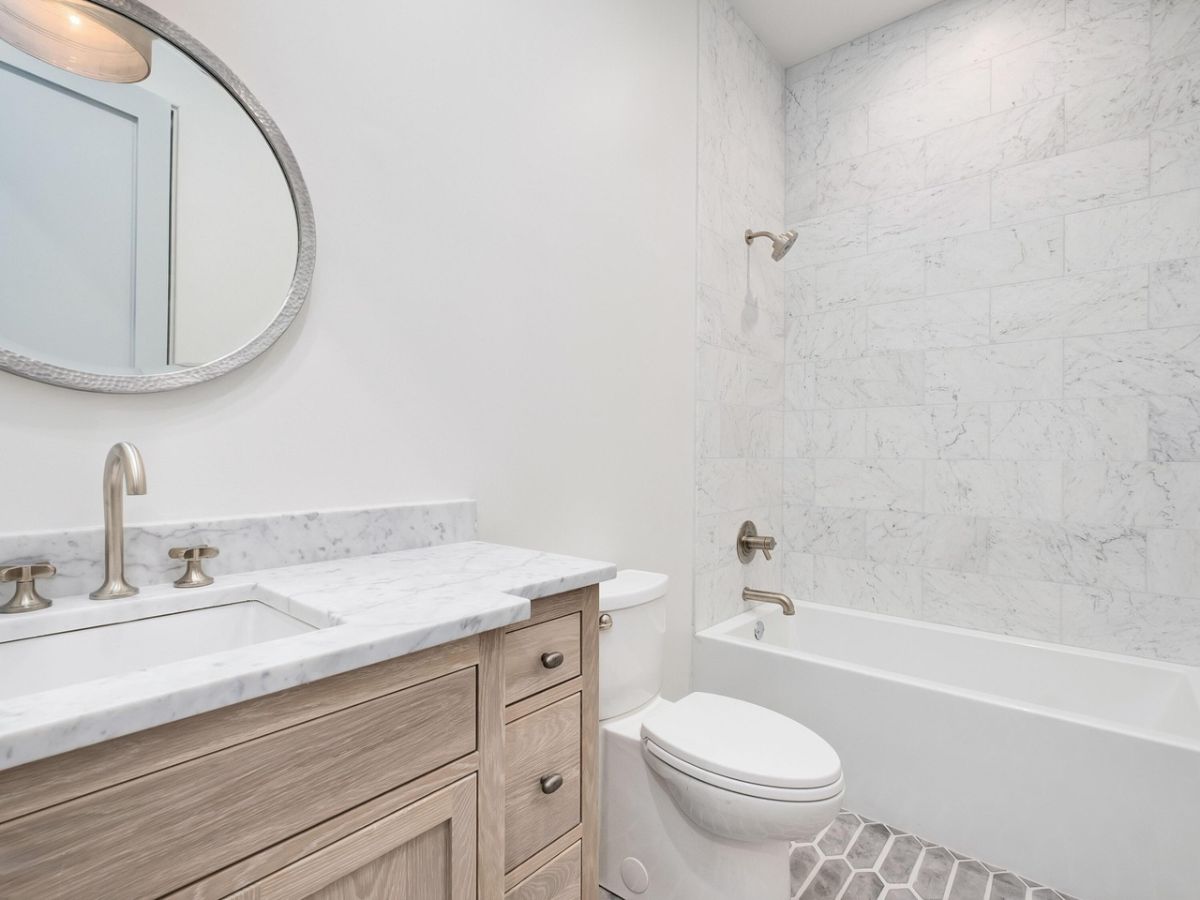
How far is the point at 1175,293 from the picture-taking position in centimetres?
198

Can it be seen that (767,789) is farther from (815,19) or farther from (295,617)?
(815,19)

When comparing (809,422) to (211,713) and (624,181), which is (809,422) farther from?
(211,713)

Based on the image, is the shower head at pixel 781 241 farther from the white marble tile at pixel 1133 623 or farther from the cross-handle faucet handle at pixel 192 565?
the cross-handle faucet handle at pixel 192 565

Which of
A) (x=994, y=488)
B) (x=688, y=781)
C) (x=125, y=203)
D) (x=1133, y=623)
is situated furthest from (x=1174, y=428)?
(x=125, y=203)

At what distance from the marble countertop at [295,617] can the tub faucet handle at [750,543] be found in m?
1.44

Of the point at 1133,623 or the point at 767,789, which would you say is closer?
the point at 767,789

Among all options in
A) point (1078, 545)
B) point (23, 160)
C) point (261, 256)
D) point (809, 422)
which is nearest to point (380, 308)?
point (261, 256)

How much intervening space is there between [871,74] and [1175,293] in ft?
4.74

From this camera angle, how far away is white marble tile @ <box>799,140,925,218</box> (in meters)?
2.49

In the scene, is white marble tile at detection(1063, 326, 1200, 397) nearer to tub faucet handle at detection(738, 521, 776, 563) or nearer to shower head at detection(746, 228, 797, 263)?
shower head at detection(746, 228, 797, 263)

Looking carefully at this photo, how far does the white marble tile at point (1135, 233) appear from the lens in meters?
1.97

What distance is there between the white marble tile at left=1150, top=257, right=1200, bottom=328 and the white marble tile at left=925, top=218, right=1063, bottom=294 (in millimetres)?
277

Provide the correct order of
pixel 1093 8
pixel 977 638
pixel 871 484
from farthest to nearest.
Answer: pixel 871 484, pixel 977 638, pixel 1093 8

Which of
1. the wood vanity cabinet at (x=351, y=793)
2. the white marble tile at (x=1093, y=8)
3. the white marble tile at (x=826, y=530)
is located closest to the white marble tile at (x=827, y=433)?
the white marble tile at (x=826, y=530)
